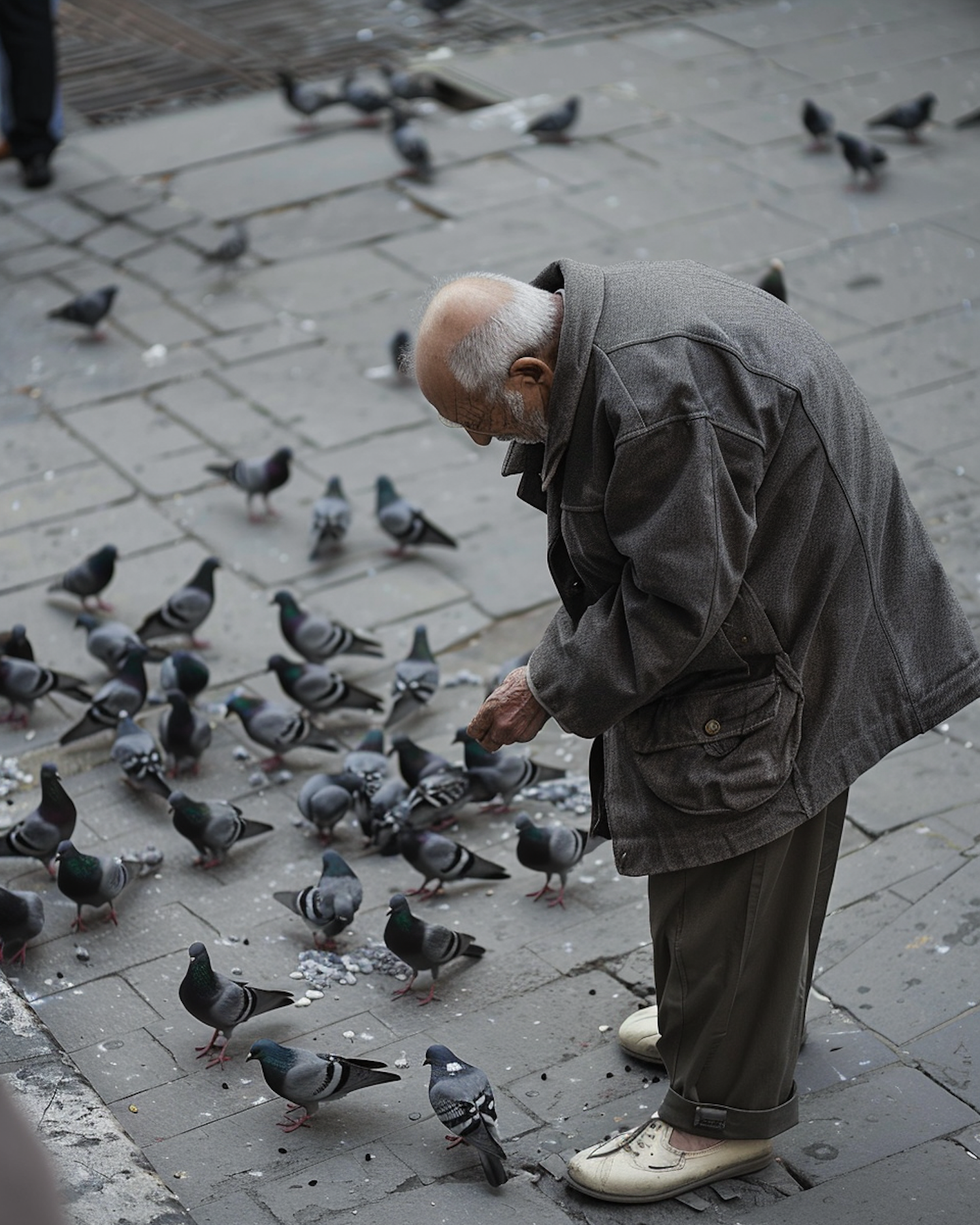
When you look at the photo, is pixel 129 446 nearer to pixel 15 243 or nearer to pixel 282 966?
pixel 15 243

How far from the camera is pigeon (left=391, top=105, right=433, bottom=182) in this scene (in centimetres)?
901

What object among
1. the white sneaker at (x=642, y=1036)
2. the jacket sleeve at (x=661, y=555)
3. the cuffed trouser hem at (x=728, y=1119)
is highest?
the jacket sleeve at (x=661, y=555)

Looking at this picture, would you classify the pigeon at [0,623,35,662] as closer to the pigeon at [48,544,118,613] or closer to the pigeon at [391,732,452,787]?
the pigeon at [48,544,118,613]

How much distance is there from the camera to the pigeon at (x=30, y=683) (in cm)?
512

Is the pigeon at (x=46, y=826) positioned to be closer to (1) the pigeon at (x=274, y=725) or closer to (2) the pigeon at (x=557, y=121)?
(1) the pigeon at (x=274, y=725)

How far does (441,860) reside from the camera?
429 centimetres

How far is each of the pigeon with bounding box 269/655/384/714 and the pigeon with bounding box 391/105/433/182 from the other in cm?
474

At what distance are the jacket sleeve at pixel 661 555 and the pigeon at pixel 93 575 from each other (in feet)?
10.5

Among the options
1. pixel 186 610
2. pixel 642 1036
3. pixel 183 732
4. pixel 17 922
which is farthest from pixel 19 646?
pixel 642 1036

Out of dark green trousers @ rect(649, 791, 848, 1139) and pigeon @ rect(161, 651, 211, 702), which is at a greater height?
dark green trousers @ rect(649, 791, 848, 1139)

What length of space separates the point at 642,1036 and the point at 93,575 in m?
2.91

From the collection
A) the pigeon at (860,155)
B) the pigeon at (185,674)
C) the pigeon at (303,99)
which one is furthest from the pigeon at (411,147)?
the pigeon at (185,674)

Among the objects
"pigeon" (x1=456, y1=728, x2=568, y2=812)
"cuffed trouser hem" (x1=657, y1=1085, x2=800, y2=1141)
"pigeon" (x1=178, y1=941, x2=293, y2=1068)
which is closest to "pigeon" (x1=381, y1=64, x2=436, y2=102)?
"pigeon" (x1=456, y1=728, x2=568, y2=812)

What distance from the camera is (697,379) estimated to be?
2674 millimetres
